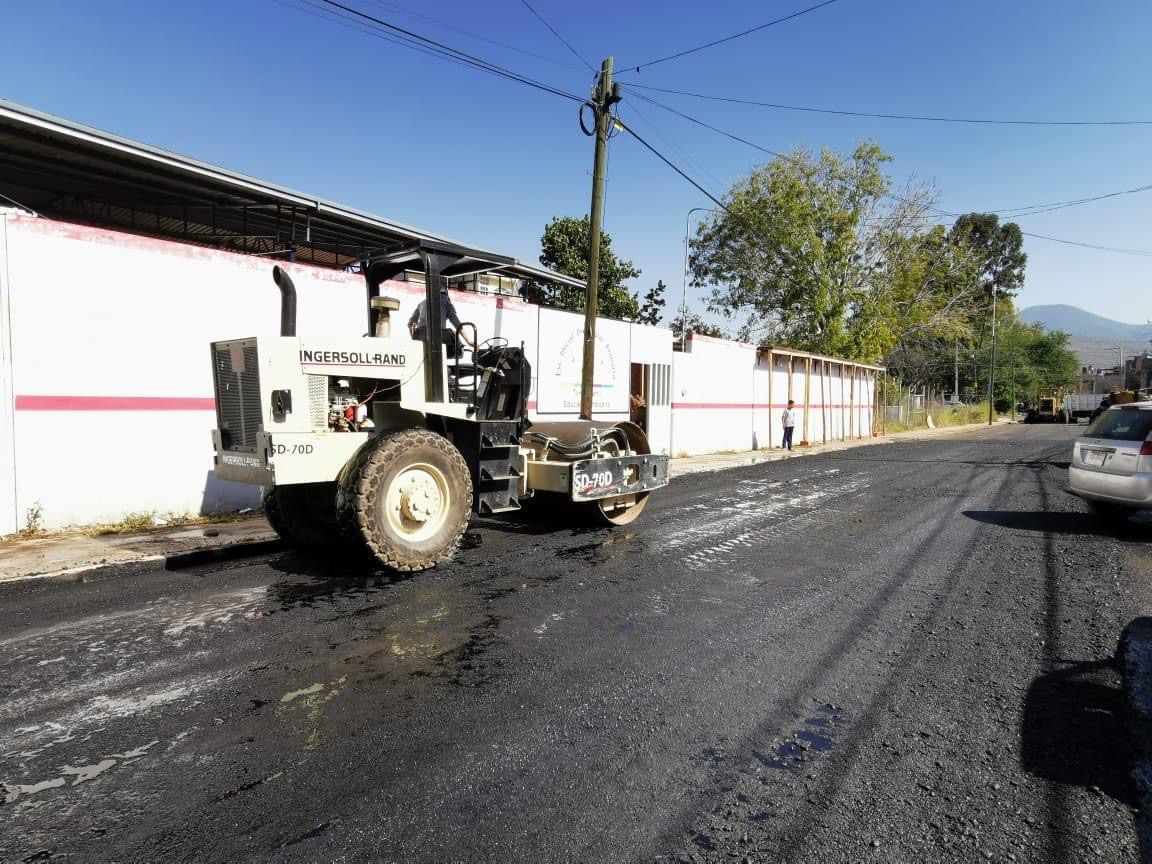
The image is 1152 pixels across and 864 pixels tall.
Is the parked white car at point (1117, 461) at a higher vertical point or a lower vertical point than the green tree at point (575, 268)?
lower

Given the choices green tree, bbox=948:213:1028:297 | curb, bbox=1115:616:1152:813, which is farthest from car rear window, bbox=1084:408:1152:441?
green tree, bbox=948:213:1028:297

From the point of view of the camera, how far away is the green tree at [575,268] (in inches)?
1065

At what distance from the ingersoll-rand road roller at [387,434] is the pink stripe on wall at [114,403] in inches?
113

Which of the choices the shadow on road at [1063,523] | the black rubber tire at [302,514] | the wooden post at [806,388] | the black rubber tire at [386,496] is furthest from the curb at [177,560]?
the wooden post at [806,388]

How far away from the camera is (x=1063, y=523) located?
872 centimetres

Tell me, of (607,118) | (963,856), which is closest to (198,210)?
(607,118)

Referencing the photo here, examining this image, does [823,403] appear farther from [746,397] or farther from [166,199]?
[166,199]

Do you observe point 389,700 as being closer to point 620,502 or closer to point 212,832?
point 212,832

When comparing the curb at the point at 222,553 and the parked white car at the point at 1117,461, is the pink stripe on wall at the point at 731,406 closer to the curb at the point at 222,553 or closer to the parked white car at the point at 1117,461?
the parked white car at the point at 1117,461

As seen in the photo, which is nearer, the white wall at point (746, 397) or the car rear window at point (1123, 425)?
the car rear window at point (1123, 425)

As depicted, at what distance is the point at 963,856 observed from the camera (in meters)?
2.32

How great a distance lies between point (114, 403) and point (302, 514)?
3.43m

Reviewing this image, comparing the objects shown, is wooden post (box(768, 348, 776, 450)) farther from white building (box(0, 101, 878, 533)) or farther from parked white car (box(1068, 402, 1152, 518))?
parked white car (box(1068, 402, 1152, 518))

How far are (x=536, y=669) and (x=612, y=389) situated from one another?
12821 millimetres
